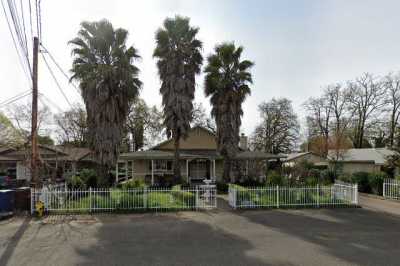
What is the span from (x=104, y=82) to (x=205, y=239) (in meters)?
10.8

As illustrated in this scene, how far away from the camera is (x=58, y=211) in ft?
37.1

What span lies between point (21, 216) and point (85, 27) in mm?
10366

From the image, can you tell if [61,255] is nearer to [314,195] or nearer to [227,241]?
[227,241]

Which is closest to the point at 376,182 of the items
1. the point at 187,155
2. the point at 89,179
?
the point at 187,155

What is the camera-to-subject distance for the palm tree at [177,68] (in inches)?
742

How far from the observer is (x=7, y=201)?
36.4 ft

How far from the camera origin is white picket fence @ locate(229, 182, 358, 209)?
12.6 meters

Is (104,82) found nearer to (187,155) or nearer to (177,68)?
(177,68)

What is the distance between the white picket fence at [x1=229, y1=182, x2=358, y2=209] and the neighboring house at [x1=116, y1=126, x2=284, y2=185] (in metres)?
9.22

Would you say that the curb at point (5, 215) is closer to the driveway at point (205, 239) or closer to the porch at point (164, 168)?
the driveway at point (205, 239)

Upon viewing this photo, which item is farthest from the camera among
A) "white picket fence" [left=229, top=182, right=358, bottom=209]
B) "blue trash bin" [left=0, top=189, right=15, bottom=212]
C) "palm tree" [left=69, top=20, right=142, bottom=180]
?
"palm tree" [left=69, top=20, right=142, bottom=180]

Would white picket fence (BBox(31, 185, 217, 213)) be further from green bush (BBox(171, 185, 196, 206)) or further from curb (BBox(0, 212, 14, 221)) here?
curb (BBox(0, 212, 14, 221))

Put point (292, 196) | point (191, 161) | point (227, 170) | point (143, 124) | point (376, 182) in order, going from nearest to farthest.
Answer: point (292, 196), point (376, 182), point (227, 170), point (191, 161), point (143, 124)

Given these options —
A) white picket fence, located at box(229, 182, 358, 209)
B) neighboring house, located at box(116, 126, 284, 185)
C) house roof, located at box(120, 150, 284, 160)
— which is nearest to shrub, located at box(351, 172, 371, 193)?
white picket fence, located at box(229, 182, 358, 209)
